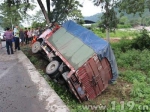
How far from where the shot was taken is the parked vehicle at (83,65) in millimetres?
7746

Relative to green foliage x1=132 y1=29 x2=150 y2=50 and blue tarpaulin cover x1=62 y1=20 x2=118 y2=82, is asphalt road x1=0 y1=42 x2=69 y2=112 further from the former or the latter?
green foliage x1=132 y1=29 x2=150 y2=50

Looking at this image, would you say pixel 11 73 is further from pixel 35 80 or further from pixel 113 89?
pixel 113 89

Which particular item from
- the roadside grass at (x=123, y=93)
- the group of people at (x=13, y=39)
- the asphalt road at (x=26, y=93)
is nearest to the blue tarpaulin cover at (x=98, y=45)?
the roadside grass at (x=123, y=93)

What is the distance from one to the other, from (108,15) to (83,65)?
1070cm

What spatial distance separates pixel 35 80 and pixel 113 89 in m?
3.43

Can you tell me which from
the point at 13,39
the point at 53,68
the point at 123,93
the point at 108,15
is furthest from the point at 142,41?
the point at 53,68

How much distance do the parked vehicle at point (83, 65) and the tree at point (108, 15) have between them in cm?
704

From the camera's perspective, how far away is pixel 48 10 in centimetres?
1788

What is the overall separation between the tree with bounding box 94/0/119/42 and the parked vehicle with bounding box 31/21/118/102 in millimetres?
7044

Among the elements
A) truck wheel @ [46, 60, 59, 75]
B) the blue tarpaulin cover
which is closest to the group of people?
the blue tarpaulin cover

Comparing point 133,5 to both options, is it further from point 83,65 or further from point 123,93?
point 83,65

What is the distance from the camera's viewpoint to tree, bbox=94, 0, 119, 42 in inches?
655

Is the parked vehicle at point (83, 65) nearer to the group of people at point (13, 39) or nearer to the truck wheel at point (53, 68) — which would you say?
the truck wheel at point (53, 68)

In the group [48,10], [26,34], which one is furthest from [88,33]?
[26,34]
